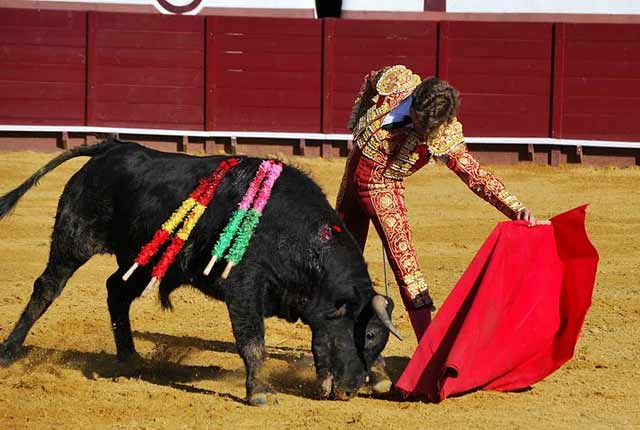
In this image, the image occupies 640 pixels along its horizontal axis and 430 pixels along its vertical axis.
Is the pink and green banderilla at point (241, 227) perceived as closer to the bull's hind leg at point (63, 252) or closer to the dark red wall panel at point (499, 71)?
the bull's hind leg at point (63, 252)

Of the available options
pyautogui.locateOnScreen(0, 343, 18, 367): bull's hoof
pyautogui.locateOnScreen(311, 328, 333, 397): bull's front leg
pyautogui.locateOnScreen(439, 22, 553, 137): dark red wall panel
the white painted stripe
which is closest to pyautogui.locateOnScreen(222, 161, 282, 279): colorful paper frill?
pyautogui.locateOnScreen(311, 328, 333, 397): bull's front leg

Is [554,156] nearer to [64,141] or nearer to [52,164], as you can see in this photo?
[64,141]

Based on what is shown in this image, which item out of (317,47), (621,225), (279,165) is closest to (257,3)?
(317,47)

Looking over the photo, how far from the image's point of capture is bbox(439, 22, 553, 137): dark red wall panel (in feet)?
37.5

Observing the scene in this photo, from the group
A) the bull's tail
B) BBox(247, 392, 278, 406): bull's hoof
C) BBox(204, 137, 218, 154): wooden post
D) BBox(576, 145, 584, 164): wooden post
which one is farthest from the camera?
BBox(204, 137, 218, 154): wooden post

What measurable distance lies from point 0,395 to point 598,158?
305 inches

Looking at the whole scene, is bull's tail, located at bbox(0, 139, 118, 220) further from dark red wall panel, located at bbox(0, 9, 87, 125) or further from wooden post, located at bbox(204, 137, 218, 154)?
dark red wall panel, located at bbox(0, 9, 87, 125)

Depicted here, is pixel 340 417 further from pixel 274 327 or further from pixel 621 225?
pixel 621 225

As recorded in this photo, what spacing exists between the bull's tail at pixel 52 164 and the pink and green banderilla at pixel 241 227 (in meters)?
0.78

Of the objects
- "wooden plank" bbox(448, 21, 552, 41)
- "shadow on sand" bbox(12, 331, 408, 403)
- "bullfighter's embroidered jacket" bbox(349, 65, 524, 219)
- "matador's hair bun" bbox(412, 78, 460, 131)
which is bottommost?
"shadow on sand" bbox(12, 331, 408, 403)

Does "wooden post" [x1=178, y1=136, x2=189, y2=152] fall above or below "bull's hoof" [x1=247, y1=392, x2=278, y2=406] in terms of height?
above

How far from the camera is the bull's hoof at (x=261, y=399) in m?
4.30

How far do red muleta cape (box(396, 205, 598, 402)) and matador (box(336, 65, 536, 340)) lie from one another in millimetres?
125

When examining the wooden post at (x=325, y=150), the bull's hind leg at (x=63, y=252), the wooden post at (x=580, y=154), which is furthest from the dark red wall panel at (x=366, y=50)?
the bull's hind leg at (x=63, y=252)
